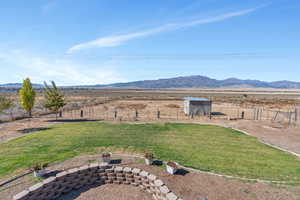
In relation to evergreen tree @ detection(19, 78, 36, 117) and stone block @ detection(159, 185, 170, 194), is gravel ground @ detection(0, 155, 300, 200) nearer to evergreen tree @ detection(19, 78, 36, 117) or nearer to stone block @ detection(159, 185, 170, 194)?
stone block @ detection(159, 185, 170, 194)

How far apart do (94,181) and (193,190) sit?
4307 mm

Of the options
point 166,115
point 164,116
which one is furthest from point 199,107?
point 164,116

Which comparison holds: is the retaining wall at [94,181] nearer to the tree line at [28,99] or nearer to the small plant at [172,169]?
the small plant at [172,169]

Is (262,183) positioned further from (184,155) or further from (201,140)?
(201,140)

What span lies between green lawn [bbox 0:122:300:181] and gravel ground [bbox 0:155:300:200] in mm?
871

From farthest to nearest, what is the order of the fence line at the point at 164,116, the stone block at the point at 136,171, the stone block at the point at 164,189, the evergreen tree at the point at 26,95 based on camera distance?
1. the fence line at the point at 164,116
2. the evergreen tree at the point at 26,95
3. the stone block at the point at 136,171
4. the stone block at the point at 164,189

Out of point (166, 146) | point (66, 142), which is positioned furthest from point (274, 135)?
point (66, 142)

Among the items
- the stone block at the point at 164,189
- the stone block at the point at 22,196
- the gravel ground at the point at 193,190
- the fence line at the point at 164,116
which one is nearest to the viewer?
the stone block at the point at 22,196

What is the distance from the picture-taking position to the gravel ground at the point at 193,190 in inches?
225

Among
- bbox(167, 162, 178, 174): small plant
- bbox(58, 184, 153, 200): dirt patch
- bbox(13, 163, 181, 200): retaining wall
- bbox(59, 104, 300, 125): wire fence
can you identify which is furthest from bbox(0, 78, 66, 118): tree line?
bbox(167, 162, 178, 174): small plant

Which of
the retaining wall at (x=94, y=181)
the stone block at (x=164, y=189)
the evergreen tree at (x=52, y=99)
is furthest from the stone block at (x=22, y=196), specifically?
the evergreen tree at (x=52, y=99)

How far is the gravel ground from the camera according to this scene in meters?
5.71

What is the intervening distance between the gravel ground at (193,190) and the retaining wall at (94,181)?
0.26m

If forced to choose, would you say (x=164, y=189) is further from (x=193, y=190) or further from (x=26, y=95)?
(x=26, y=95)
